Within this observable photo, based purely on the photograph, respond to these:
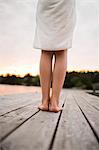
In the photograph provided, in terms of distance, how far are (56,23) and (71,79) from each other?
103 ft

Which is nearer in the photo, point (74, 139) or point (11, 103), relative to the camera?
point (74, 139)

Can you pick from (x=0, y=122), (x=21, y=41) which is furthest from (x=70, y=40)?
(x=21, y=41)

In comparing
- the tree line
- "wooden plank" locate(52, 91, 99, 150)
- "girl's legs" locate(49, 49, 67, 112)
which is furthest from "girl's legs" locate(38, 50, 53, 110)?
the tree line

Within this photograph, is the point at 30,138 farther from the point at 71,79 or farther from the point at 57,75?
the point at 71,79

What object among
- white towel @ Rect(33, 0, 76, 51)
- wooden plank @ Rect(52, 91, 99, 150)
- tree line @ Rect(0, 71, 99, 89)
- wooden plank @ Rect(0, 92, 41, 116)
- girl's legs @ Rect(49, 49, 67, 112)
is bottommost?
wooden plank @ Rect(52, 91, 99, 150)

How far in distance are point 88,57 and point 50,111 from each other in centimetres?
2185

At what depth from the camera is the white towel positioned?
223 centimetres

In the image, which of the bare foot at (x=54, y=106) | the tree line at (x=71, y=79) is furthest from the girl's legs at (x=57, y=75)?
the tree line at (x=71, y=79)

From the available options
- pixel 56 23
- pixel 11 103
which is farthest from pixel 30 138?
pixel 11 103

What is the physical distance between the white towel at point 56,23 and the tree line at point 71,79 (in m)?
28.8

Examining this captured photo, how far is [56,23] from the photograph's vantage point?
224 centimetres

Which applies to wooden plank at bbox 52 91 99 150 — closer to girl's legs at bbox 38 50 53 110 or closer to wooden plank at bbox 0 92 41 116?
wooden plank at bbox 0 92 41 116

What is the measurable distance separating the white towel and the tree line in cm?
2884

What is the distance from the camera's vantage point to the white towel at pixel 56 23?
2230mm
